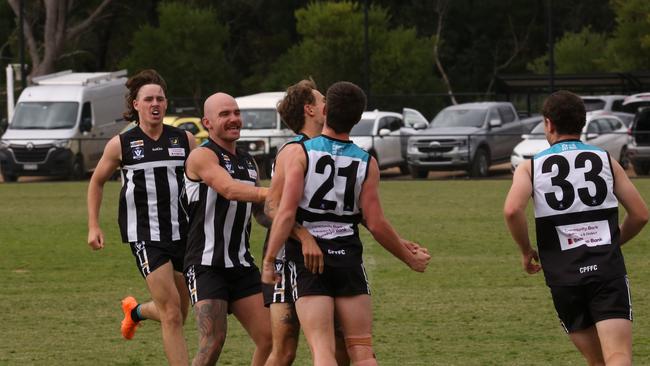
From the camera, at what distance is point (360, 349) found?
257 inches

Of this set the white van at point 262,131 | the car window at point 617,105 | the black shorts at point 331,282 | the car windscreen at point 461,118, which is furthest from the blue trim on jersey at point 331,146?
the car window at point 617,105

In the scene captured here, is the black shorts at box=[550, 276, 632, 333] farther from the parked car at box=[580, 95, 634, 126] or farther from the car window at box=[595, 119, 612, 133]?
the parked car at box=[580, 95, 634, 126]

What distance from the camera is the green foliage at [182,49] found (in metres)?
52.3

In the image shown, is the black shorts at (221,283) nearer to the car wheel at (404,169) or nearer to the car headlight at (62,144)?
the car headlight at (62,144)

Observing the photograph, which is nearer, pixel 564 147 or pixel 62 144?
pixel 564 147

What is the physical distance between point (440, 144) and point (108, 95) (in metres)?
9.43

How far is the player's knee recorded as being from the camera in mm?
6520

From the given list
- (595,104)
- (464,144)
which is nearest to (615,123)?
(464,144)

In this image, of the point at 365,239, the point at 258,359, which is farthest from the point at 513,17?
the point at 258,359

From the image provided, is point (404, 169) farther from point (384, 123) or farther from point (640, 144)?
point (640, 144)

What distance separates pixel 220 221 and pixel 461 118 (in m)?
26.1

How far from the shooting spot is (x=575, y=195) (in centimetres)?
657

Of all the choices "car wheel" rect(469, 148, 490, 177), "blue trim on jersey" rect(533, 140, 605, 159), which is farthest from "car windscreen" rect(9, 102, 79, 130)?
"blue trim on jersey" rect(533, 140, 605, 159)

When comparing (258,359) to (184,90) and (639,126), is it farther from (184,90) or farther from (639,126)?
(184,90)
